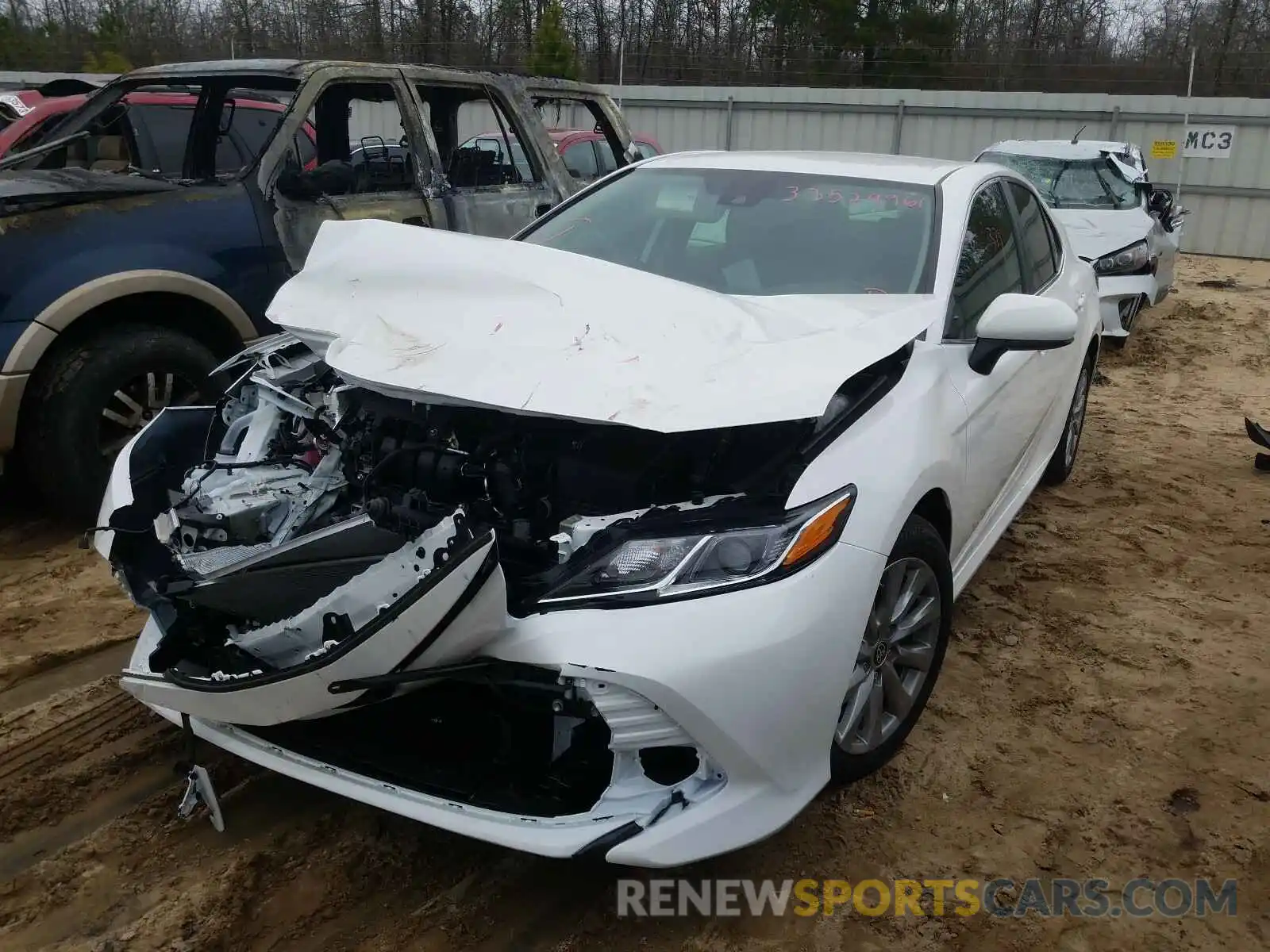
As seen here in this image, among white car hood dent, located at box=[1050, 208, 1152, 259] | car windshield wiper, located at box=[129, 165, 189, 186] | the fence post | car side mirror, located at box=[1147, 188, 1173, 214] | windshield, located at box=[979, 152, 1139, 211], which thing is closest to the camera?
car windshield wiper, located at box=[129, 165, 189, 186]

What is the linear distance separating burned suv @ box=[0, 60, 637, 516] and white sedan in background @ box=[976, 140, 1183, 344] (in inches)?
180

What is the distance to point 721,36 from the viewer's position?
28.1 meters

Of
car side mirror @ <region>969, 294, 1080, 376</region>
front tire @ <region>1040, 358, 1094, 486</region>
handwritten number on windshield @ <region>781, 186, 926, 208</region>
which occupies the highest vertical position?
handwritten number on windshield @ <region>781, 186, 926, 208</region>

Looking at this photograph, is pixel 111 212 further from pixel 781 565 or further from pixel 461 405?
pixel 781 565

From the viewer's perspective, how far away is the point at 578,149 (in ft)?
32.4

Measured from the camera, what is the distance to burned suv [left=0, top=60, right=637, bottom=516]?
3.90 m

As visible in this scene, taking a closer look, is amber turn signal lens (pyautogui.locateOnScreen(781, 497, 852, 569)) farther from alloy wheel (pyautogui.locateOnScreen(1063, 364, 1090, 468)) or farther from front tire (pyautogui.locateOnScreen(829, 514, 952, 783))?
alloy wheel (pyautogui.locateOnScreen(1063, 364, 1090, 468))

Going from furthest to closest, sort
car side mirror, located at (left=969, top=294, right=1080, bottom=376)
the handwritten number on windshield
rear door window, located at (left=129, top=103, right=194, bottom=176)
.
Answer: rear door window, located at (left=129, top=103, right=194, bottom=176), the handwritten number on windshield, car side mirror, located at (left=969, top=294, right=1080, bottom=376)

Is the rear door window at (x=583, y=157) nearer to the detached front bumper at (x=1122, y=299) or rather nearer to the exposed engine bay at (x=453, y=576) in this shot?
the detached front bumper at (x=1122, y=299)

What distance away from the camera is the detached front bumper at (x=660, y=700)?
2.04 meters

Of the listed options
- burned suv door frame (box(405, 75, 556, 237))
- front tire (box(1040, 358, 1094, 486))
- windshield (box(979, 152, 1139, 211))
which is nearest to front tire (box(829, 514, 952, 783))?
front tire (box(1040, 358, 1094, 486))

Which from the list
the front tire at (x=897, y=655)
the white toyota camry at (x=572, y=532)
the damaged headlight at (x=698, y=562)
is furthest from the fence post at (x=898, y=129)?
the damaged headlight at (x=698, y=562)

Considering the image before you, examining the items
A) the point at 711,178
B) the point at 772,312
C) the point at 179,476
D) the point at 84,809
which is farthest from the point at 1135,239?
the point at 84,809

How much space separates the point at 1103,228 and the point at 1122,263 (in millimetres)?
563
